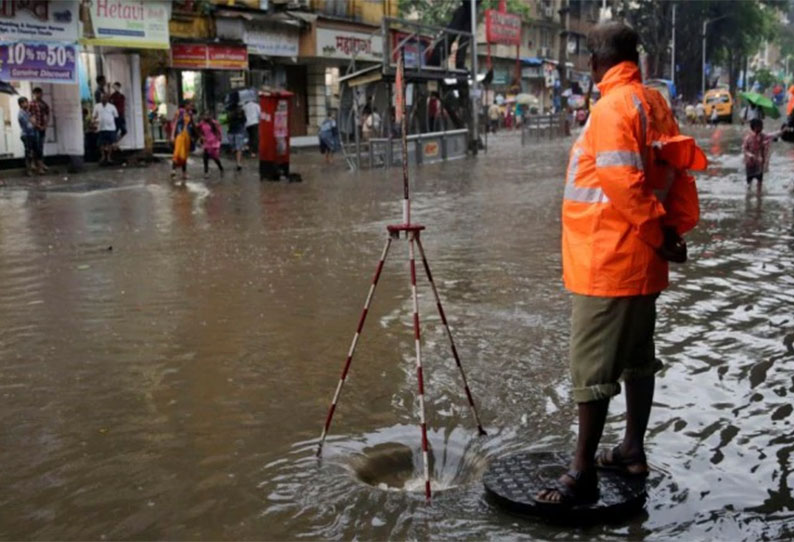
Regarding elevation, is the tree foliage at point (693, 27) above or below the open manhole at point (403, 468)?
above

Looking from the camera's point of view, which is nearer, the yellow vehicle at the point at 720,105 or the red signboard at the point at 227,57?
the red signboard at the point at 227,57

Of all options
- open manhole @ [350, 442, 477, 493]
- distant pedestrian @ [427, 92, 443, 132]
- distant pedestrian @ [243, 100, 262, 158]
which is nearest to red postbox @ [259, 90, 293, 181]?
distant pedestrian @ [243, 100, 262, 158]

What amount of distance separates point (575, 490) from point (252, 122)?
25.1 meters

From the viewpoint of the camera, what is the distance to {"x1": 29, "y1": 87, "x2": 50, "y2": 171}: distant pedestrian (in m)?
21.2

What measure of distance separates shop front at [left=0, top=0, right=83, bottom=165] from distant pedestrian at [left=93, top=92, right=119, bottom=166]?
1.79ft

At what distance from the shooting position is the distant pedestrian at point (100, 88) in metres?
24.6

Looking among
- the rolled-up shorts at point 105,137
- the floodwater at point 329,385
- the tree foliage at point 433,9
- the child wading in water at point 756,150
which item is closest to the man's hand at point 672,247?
the floodwater at point 329,385

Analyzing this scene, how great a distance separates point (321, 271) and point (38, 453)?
5.07 m

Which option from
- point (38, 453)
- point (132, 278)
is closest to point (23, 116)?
point (132, 278)

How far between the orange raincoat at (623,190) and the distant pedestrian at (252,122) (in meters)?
23.6

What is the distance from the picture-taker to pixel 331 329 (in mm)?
7039

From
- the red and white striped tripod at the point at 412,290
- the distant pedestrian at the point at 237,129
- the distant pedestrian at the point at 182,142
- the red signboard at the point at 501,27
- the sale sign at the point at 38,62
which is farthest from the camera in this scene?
the red signboard at the point at 501,27

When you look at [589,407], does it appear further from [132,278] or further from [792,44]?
[792,44]

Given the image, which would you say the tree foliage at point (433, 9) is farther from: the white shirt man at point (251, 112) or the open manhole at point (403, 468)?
the open manhole at point (403, 468)
